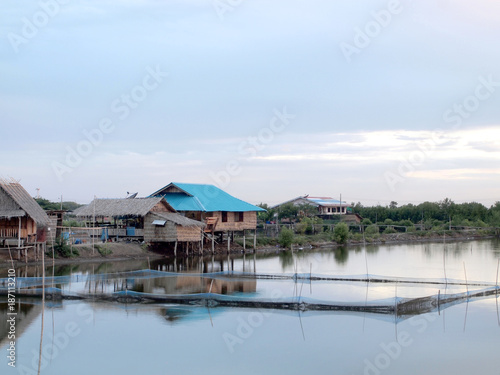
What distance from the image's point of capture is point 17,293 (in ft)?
43.3

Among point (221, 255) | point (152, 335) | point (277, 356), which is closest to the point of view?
point (277, 356)

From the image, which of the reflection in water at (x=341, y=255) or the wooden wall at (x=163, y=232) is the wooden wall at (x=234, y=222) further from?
the reflection in water at (x=341, y=255)

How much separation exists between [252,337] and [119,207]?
14.4 metres

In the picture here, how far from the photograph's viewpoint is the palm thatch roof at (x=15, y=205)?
17891 mm

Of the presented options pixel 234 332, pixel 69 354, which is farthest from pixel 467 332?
pixel 69 354

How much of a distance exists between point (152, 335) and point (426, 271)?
469 inches

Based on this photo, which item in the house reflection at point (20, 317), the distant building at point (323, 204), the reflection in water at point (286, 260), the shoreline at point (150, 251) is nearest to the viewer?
the house reflection at point (20, 317)

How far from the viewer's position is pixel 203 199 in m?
26.4

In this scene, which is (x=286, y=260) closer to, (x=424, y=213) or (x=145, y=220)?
(x=145, y=220)

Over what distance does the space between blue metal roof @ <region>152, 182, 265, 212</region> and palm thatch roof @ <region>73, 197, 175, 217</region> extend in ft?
3.63

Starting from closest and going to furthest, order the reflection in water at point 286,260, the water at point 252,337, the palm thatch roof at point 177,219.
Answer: the water at point 252,337, the reflection in water at point 286,260, the palm thatch roof at point 177,219

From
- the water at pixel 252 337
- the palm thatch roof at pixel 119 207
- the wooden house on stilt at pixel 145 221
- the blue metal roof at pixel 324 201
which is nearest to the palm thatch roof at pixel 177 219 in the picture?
the wooden house on stilt at pixel 145 221

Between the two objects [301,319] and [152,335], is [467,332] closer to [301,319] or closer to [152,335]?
[301,319]

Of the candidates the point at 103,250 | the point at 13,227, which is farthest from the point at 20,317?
the point at 103,250
